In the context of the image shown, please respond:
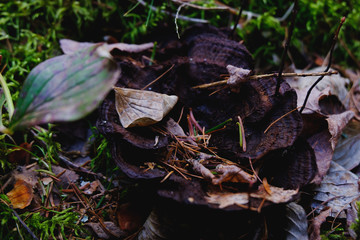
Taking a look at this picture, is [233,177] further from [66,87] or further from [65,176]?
[65,176]

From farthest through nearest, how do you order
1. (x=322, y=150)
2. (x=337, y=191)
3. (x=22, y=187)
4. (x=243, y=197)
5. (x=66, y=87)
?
(x=322, y=150)
(x=337, y=191)
(x=22, y=187)
(x=243, y=197)
(x=66, y=87)

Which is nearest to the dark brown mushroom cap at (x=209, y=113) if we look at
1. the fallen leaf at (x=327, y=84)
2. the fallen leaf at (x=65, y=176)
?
the fallen leaf at (x=65, y=176)

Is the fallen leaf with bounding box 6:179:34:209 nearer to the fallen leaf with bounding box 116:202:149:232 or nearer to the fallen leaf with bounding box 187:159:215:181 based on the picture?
the fallen leaf with bounding box 116:202:149:232

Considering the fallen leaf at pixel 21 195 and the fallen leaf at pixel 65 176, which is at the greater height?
the fallen leaf at pixel 21 195

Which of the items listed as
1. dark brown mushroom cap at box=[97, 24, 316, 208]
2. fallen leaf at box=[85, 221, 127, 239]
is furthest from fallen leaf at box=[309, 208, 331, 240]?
fallen leaf at box=[85, 221, 127, 239]

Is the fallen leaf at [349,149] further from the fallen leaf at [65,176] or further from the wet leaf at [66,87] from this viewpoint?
the fallen leaf at [65,176]

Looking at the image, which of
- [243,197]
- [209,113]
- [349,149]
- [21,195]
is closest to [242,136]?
[209,113]
